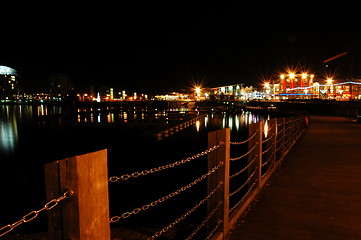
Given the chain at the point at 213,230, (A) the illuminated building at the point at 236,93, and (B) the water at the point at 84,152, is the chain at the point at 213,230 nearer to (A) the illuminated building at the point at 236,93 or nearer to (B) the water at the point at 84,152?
(B) the water at the point at 84,152

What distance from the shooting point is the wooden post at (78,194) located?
1516 mm

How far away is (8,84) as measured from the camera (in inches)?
6152

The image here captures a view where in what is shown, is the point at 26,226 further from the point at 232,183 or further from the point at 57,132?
the point at 57,132

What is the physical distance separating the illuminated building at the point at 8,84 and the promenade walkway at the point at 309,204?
600 feet

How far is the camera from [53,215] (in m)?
1.59

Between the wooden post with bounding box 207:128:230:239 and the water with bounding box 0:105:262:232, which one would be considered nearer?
the wooden post with bounding box 207:128:230:239

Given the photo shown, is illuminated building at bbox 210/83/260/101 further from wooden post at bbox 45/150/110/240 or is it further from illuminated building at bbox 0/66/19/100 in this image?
illuminated building at bbox 0/66/19/100

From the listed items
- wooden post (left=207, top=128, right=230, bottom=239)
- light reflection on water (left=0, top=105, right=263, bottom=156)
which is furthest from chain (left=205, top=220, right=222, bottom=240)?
light reflection on water (left=0, top=105, right=263, bottom=156)

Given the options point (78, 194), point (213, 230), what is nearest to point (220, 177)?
point (213, 230)

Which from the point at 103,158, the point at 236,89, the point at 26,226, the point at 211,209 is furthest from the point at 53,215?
the point at 236,89

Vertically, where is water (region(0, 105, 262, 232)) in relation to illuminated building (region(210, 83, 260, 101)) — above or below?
below

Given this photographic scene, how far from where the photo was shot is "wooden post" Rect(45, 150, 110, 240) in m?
1.52

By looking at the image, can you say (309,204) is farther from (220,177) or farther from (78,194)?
(78,194)

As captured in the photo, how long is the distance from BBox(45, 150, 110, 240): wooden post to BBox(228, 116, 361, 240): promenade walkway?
2206mm
